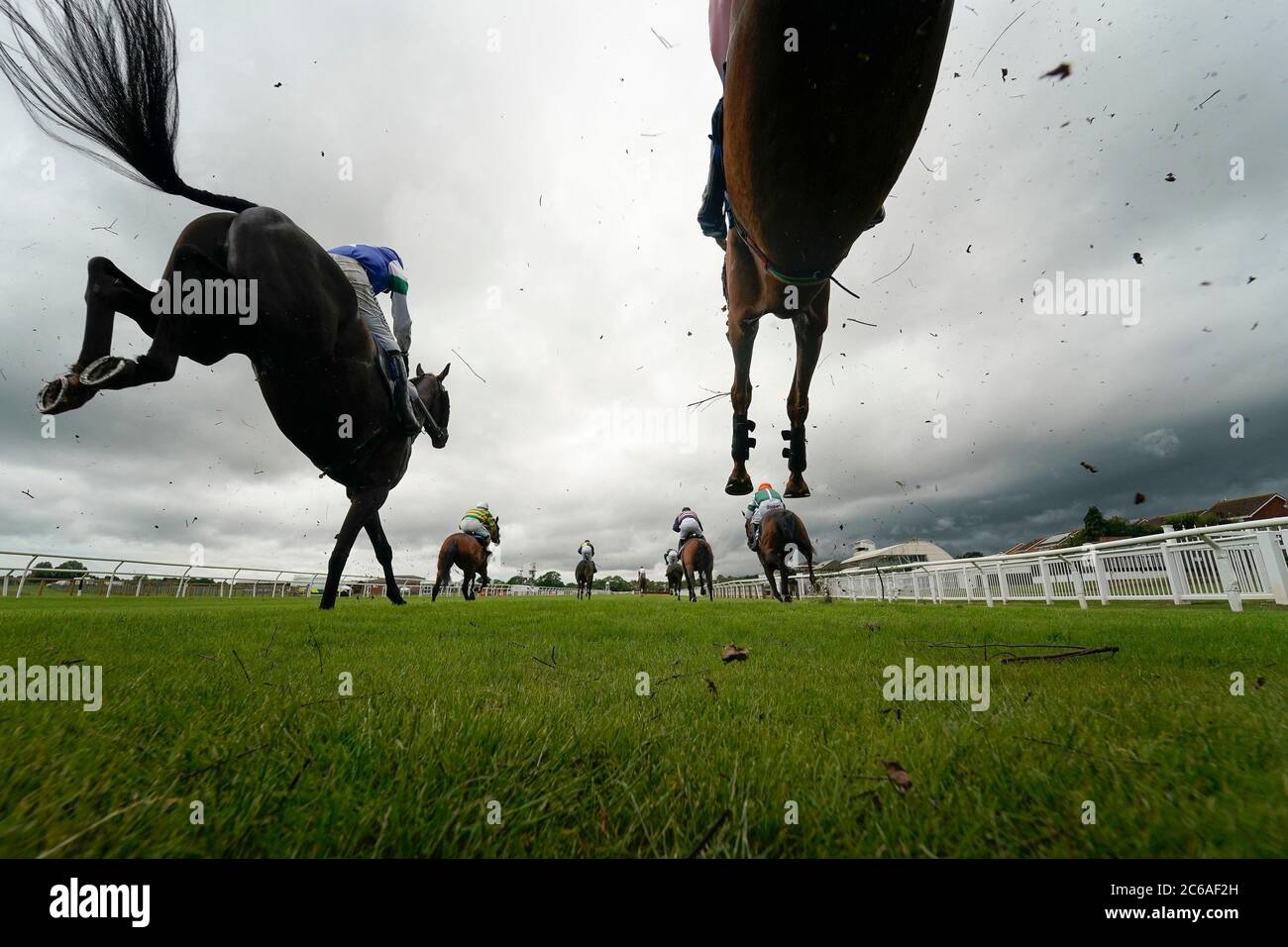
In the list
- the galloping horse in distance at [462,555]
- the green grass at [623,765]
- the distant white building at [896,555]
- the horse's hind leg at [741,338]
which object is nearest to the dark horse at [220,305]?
the green grass at [623,765]

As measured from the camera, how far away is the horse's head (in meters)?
7.57

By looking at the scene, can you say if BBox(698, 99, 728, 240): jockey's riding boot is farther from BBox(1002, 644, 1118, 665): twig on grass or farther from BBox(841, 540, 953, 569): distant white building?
BBox(841, 540, 953, 569): distant white building

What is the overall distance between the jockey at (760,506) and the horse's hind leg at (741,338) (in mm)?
10252

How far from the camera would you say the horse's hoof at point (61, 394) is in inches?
129

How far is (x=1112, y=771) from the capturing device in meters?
1.29

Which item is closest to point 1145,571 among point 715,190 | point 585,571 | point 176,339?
point 715,190

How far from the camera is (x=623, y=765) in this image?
146 cm

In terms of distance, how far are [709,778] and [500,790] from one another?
21.6 inches

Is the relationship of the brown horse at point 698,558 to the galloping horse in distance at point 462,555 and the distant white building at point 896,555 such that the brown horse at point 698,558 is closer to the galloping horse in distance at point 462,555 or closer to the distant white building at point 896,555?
the galloping horse in distance at point 462,555

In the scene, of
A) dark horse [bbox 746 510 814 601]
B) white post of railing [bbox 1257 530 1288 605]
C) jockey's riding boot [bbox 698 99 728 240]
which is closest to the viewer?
jockey's riding boot [bbox 698 99 728 240]

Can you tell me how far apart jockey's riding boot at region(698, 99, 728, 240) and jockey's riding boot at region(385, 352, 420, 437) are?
13.3ft

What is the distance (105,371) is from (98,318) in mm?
601

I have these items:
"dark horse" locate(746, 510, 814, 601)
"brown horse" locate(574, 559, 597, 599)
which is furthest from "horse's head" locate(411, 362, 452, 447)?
"brown horse" locate(574, 559, 597, 599)

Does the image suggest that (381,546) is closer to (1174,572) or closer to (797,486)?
(797,486)
